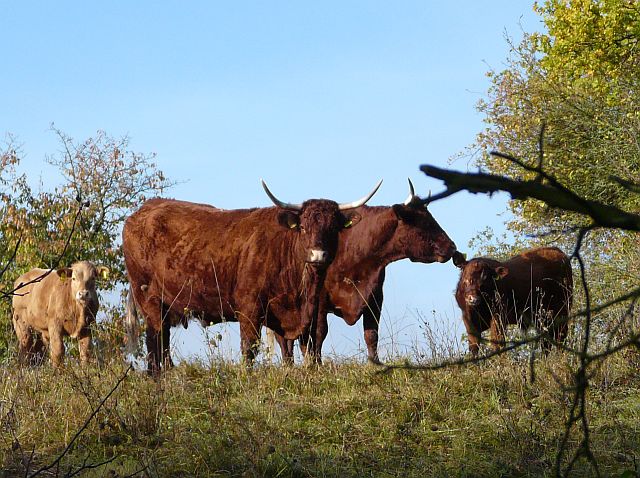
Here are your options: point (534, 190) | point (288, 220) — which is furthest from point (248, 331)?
point (534, 190)

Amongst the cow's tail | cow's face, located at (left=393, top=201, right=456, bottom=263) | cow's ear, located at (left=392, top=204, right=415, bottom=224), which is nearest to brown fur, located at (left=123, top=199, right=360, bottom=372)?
the cow's tail

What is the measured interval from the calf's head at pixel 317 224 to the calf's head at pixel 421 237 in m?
1.50

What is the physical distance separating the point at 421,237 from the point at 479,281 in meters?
1.05

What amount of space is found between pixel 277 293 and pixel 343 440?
4.69 meters

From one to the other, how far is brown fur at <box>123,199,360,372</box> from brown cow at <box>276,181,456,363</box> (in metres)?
1.06

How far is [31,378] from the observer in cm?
909

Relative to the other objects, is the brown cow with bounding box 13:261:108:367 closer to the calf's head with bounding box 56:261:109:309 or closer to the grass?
the calf's head with bounding box 56:261:109:309

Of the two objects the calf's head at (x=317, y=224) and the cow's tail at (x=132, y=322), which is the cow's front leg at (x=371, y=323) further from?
the cow's tail at (x=132, y=322)

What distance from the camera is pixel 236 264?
1169cm

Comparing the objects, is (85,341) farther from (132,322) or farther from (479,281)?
(479,281)

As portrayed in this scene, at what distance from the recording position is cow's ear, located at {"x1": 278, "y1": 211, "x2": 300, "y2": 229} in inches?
466

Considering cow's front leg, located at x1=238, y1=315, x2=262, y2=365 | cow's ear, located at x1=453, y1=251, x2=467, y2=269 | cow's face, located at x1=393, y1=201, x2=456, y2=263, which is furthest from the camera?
cow's ear, located at x1=453, y1=251, x2=467, y2=269

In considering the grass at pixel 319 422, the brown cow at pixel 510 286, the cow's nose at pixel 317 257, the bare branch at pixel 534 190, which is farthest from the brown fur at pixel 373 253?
the bare branch at pixel 534 190

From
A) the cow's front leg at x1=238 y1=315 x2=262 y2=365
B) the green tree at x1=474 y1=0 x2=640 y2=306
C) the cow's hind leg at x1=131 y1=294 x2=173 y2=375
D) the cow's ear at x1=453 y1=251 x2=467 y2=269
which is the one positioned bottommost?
the cow's front leg at x1=238 y1=315 x2=262 y2=365
